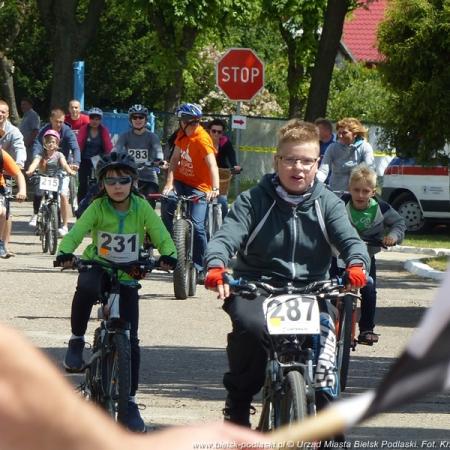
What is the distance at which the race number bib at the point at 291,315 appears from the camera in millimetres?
6203

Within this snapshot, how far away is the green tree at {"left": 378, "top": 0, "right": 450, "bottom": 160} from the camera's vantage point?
17.1 meters

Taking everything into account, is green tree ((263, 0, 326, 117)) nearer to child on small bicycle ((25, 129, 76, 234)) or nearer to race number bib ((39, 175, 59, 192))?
child on small bicycle ((25, 129, 76, 234))

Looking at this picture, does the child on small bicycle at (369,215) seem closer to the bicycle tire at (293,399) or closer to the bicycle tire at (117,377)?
the bicycle tire at (117,377)

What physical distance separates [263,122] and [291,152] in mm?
34568

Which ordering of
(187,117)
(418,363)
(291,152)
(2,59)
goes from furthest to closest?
1. (2,59)
2. (187,117)
3. (291,152)
4. (418,363)

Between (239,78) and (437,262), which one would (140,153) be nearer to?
(437,262)

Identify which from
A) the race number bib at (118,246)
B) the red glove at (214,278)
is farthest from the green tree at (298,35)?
the red glove at (214,278)

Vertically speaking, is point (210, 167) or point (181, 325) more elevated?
point (210, 167)

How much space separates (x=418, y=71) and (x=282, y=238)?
11215 millimetres

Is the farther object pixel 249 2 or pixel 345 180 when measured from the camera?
pixel 249 2

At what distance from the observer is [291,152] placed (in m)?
6.81

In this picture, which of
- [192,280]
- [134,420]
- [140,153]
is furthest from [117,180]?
[140,153]

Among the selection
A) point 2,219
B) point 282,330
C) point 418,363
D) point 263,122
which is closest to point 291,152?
point 282,330

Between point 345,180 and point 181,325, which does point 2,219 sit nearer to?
point 345,180
